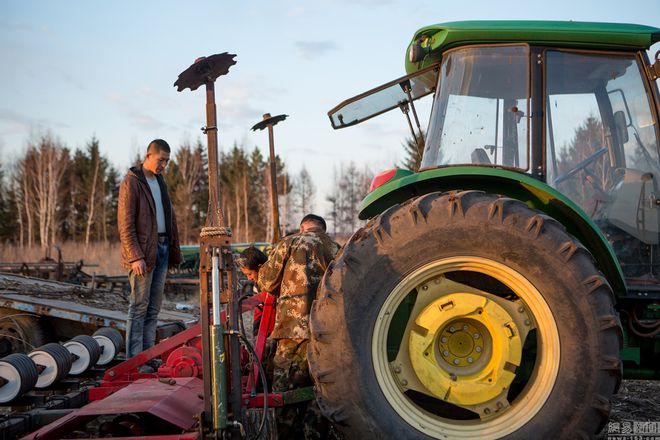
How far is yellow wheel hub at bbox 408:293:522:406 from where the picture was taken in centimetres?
275

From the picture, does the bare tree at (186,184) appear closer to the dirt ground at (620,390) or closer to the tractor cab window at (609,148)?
the dirt ground at (620,390)

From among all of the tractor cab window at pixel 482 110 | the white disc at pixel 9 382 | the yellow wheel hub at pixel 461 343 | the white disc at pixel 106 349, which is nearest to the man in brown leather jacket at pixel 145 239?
the white disc at pixel 106 349

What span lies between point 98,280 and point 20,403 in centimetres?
940

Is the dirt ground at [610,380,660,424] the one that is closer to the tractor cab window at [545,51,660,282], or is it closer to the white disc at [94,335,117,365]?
the tractor cab window at [545,51,660,282]

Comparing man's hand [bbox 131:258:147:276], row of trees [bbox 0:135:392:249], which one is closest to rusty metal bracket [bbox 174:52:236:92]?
man's hand [bbox 131:258:147:276]

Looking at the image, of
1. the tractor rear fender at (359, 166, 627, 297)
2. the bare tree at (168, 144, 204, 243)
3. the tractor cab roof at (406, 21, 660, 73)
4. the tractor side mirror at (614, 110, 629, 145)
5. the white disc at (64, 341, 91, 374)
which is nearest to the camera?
the tractor rear fender at (359, 166, 627, 297)

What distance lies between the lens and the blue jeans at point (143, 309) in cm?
486

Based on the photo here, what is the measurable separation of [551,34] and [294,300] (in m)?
2.24

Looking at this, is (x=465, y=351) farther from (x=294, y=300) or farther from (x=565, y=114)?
(x=565, y=114)

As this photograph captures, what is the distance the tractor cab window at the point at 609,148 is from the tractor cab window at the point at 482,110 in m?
0.17

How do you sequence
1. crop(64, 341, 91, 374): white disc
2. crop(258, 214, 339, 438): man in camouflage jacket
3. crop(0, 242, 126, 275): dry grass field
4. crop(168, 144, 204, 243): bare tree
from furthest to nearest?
crop(168, 144, 204, 243): bare tree → crop(0, 242, 126, 275): dry grass field → crop(64, 341, 91, 374): white disc → crop(258, 214, 339, 438): man in camouflage jacket

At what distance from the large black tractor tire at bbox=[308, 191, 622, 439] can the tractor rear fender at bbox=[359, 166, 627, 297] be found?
11.3 inches

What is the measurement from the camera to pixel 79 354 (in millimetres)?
4574

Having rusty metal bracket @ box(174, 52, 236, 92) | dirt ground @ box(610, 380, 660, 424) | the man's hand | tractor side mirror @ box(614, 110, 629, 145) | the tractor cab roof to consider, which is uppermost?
the tractor cab roof
